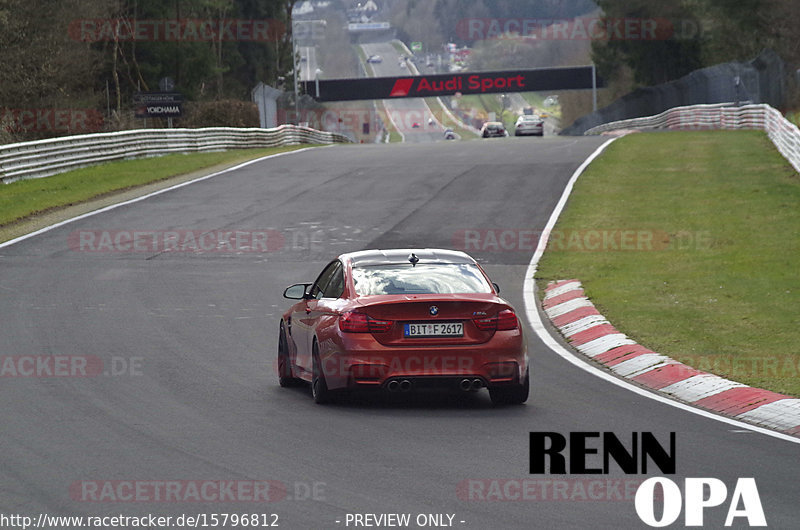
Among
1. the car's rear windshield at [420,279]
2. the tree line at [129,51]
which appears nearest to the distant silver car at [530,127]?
the tree line at [129,51]

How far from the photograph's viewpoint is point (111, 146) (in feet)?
122

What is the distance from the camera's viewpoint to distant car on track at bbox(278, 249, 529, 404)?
9938 mm

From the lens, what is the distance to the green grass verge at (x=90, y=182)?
27406mm

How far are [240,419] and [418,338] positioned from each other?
1.57 meters

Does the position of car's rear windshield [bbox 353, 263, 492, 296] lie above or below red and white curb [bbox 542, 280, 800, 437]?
above

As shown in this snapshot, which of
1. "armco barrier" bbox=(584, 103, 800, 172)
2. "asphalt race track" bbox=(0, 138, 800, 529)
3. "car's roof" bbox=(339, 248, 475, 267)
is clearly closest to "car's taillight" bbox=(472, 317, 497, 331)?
"asphalt race track" bbox=(0, 138, 800, 529)

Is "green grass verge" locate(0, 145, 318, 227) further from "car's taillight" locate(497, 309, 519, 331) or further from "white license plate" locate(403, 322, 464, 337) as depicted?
"car's taillight" locate(497, 309, 519, 331)

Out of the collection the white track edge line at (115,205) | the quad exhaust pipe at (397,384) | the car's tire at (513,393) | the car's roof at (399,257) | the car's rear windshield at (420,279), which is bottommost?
the white track edge line at (115,205)

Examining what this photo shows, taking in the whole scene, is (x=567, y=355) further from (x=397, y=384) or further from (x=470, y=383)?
(x=397, y=384)

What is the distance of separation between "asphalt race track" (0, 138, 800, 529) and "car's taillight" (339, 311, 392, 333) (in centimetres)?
68

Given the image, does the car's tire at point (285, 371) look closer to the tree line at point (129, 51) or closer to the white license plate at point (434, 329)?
the white license plate at point (434, 329)

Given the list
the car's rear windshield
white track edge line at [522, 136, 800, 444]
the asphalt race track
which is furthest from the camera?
the car's rear windshield

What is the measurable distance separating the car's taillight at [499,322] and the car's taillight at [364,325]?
2.43 feet

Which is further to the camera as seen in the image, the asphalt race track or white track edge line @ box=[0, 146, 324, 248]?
white track edge line @ box=[0, 146, 324, 248]
